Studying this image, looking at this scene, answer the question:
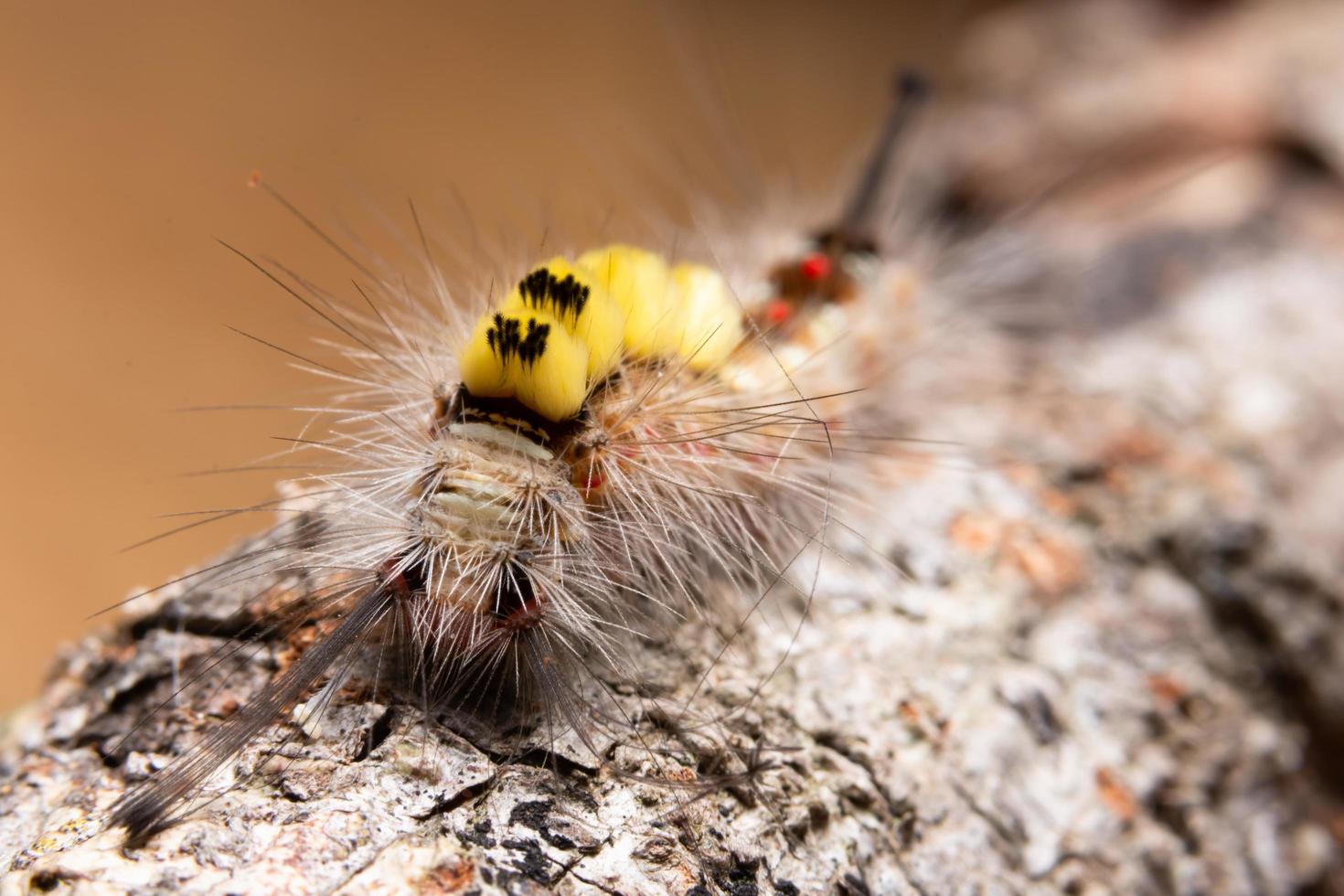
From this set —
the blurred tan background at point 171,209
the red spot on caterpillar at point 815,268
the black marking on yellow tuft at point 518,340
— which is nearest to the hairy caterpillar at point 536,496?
the black marking on yellow tuft at point 518,340

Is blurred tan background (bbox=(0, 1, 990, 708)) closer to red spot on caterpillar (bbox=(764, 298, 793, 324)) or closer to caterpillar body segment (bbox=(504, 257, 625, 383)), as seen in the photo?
caterpillar body segment (bbox=(504, 257, 625, 383))

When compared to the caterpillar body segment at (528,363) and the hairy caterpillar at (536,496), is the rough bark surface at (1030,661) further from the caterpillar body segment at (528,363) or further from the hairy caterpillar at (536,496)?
the caterpillar body segment at (528,363)

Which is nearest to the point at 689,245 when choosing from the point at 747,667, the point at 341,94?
the point at 747,667

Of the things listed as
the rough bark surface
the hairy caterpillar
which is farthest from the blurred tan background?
the rough bark surface

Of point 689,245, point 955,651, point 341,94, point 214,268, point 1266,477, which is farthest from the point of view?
point 341,94

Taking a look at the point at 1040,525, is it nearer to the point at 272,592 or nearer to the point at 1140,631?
the point at 1140,631

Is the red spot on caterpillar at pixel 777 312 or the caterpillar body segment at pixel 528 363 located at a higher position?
the red spot on caterpillar at pixel 777 312
